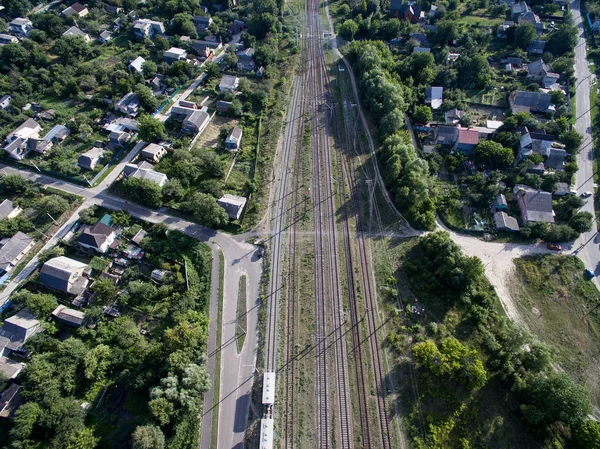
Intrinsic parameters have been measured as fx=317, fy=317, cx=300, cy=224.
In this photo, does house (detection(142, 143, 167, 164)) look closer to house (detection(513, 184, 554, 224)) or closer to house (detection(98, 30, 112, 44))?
house (detection(98, 30, 112, 44))

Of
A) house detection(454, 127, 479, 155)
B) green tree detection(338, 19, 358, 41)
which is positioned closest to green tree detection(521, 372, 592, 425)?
house detection(454, 127, 479, 155)

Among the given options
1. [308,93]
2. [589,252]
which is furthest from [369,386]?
[308,93]

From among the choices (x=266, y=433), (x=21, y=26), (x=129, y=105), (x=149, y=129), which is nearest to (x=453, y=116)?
(x=149, y=129)

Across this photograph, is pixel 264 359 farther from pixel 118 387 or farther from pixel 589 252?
pixel 589 252

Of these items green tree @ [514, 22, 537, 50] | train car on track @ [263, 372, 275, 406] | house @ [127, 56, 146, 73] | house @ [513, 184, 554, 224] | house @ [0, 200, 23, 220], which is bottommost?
train car on track @ [263, 372, 275, 406]

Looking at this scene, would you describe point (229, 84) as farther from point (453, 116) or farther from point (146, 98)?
point (453, 116)

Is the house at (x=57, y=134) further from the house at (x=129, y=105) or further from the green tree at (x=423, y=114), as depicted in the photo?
the green tree at (x=423, y=114)

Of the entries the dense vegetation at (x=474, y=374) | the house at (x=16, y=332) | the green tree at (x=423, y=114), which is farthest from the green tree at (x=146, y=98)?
the dense vegetation at (x=474, y=374)
